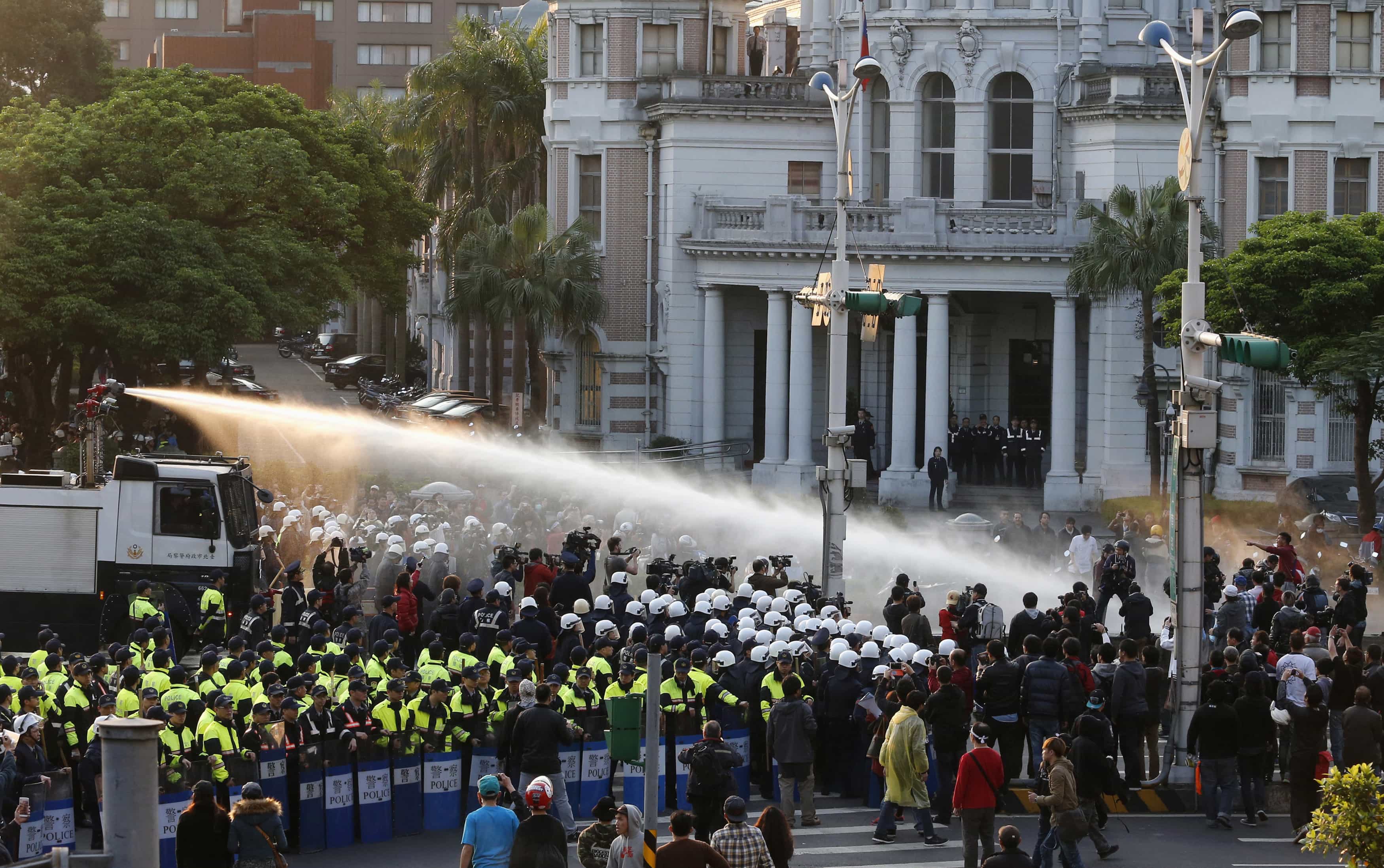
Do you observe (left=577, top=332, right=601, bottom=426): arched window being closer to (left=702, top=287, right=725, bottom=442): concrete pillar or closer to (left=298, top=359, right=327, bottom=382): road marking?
(left=702, top=287, right=725, bottom=442): concrete pillar

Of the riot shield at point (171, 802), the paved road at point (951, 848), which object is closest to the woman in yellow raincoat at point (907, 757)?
the paved road at point (951, 848)

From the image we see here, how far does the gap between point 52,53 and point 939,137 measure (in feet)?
83.1

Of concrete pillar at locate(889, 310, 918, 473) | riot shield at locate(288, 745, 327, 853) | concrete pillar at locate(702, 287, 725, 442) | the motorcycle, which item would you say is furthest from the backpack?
the motorcycle

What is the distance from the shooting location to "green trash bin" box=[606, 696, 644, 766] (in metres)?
14.3

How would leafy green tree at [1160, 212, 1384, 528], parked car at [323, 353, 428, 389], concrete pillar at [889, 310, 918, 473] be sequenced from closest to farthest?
leafy green tree at [1160, 212, 1384, 528]
concrete pillar at [889, 310, 918, 473]
parked car at [323, 353, 428, 389]

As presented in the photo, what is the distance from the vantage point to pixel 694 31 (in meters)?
52.6

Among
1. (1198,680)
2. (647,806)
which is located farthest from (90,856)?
(1198,680)

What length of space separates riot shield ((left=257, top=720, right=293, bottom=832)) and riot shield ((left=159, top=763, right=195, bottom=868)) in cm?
87

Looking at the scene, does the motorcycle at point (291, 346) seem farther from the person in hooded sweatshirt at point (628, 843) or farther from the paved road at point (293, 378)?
the person in hooded sweatshirt at point (628, 843)

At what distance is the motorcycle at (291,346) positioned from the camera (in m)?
101

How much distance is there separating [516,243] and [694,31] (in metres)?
7.53

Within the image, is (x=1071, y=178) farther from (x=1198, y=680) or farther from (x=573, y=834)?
(x=573, y=834)

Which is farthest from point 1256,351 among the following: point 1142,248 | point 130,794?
point 1142,248

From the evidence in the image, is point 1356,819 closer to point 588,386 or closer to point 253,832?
point 253,832
